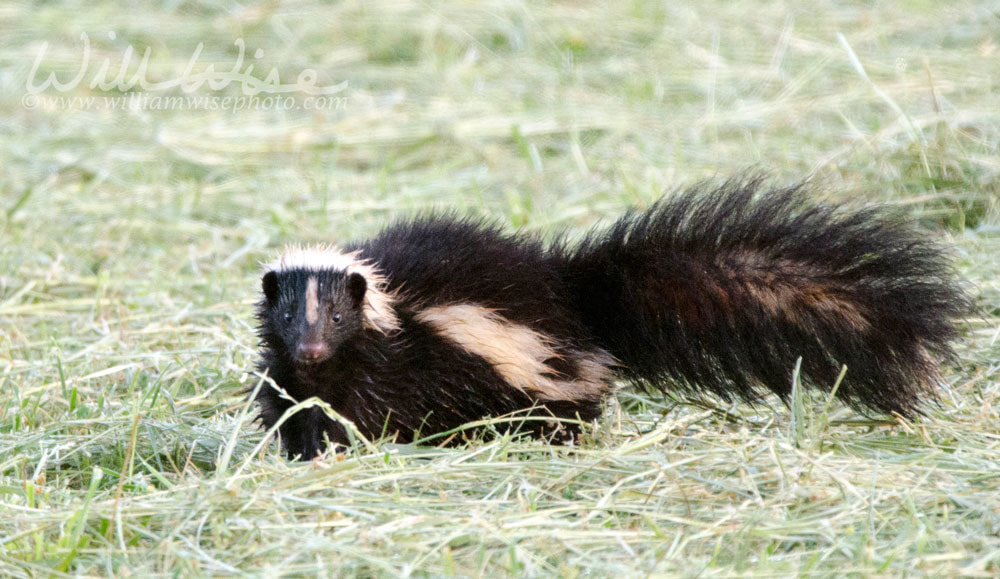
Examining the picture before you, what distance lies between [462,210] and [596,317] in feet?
11.1

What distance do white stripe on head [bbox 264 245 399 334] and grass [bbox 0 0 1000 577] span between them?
507 mm

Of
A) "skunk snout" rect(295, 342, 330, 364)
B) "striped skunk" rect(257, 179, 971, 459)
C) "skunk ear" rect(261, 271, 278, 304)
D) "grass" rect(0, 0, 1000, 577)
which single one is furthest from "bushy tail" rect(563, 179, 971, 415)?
→ "skunk ear" rect(261, 271, 278, 304)

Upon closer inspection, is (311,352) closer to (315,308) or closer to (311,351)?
(311,351)

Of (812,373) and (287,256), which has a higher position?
(287,256)

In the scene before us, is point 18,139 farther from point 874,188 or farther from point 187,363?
point 874,188

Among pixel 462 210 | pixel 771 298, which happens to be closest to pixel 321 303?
pixel 771 298

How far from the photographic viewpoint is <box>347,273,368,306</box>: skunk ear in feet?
15.9

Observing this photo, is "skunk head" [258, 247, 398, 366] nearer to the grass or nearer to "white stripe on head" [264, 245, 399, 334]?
"white stripe on head" [264, 245, 399, 334]

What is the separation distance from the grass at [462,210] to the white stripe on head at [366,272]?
507 millimetres

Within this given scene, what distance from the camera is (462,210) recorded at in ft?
27.4

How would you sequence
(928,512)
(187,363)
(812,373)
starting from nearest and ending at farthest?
(928,512)
(812,373)
(187,363)

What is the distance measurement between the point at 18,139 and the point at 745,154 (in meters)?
5.62

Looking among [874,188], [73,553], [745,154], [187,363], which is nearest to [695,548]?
[73,553]

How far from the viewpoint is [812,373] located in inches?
185
